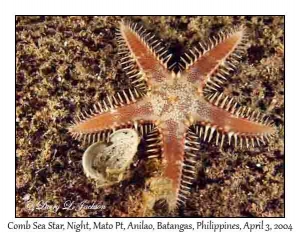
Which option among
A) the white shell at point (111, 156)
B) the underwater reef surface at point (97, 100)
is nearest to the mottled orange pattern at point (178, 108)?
the white shell at point (111, 156)

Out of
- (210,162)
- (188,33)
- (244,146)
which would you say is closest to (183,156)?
(210,162)

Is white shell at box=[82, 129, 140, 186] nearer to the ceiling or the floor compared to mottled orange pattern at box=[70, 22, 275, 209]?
nearer to the floor

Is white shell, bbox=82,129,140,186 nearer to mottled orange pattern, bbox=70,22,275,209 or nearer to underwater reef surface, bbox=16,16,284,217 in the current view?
mottled orange pattern, bbox=70,22,275,209

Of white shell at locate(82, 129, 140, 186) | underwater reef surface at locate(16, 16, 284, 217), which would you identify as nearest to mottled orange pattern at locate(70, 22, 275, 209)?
white shell at locate(82, 129, 140, 186)

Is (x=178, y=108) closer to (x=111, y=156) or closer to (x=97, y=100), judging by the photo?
(x=111, y=156)

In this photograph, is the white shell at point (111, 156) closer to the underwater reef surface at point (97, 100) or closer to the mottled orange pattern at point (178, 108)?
the mottled orange pattern at point (178, 108)

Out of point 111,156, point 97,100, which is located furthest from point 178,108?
point 97,100

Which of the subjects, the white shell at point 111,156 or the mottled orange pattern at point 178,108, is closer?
the mottled orange pattern at point 178,108

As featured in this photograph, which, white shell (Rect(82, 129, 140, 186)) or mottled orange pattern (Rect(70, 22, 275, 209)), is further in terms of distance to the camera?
white shell (Rect(82, 129, 140, 186))
